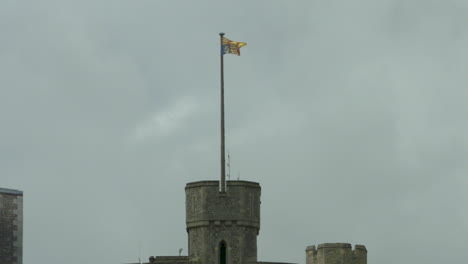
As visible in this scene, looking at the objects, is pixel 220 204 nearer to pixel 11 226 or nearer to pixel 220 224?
pixel 220 224

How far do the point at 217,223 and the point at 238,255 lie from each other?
7.87 feet

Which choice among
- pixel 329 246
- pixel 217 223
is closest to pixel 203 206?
pixel 217 223

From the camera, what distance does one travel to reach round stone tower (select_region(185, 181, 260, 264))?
3728 inches

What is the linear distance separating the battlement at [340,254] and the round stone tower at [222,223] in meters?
5.63

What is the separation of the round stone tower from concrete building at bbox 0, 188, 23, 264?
10.7 m

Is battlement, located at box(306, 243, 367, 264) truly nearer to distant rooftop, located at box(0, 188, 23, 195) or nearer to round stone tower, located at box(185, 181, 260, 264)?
round stone tower, located at box(185, 181, 260, 264)

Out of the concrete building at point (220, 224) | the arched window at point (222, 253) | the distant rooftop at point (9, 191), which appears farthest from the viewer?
the concrete building at point (220, 224)

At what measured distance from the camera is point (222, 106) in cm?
9825

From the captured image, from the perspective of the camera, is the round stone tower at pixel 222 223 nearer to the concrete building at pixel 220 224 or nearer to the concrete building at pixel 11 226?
the concrete building at pixel 220 224

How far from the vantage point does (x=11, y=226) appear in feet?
305

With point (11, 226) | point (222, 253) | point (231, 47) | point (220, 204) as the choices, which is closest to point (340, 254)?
point (222, 253)

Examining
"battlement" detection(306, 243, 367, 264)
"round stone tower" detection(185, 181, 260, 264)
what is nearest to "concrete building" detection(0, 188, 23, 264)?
"round stone tower" detection(185, 181, 260, 264)

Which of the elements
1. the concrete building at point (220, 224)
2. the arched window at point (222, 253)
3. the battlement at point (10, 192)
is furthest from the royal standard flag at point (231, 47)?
the battlement at point (10, 192)

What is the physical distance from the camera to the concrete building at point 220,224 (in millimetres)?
94750
